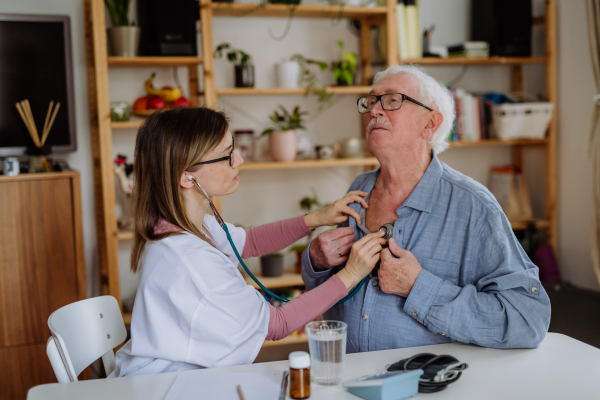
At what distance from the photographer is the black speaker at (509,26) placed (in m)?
3.36

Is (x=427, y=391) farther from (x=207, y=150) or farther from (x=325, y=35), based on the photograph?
(x=325, y=35)

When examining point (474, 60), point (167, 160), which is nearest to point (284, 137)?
point (474, 60)

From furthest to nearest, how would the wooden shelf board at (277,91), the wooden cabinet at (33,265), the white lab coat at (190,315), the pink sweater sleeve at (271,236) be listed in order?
the wooden shelf board at (277,91) → the wooden cabinet at (33,265) → the pink sweater sleeve at (271,236) → the white lab coat at (190,315)

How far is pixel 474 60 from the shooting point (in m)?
3.33

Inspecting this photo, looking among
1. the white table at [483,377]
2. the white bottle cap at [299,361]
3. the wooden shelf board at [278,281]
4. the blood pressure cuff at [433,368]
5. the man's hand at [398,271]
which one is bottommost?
the wooden shelf board at [278,281]

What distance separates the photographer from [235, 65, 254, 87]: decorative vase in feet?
10.1

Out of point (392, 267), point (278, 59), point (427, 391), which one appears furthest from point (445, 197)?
point (278, 59)

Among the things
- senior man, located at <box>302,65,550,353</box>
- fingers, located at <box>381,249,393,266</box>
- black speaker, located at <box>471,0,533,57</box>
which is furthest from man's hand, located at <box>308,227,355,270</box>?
black speaker, located at <box>471,0,533,57</box>

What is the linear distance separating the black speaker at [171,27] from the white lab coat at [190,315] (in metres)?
1.71

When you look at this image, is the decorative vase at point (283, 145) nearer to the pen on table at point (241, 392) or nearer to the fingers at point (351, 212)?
the fingers at point (351, 212)

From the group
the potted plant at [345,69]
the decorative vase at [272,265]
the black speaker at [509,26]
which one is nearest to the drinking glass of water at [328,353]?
the decorative vase at [272,265]

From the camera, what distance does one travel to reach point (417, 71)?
1843 mm

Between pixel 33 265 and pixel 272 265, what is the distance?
3.99ft

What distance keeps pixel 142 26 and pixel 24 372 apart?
6.13 ft
